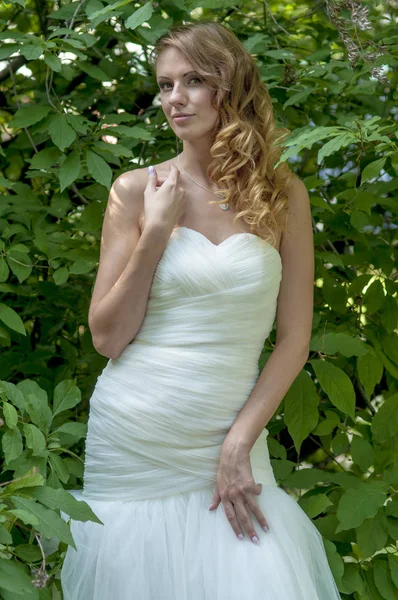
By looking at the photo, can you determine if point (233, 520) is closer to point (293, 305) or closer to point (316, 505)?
point (316, 505)

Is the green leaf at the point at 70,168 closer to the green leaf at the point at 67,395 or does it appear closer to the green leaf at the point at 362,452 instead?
the green leaf at the point at 67,395

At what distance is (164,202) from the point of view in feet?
8.07

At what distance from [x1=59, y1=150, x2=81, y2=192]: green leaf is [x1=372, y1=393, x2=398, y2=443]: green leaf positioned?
1.22 meters

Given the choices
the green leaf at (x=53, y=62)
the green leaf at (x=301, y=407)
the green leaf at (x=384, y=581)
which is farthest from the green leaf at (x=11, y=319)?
the green leaf at (x=384, y=581)

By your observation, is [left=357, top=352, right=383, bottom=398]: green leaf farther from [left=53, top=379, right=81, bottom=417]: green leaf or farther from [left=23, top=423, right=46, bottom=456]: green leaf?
[left=23, top=423, right=46, bottom=456]: green leaf

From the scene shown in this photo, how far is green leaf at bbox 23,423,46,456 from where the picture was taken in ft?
7.81

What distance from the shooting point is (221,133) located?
101 inches

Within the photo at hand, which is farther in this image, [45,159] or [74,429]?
[45,159]

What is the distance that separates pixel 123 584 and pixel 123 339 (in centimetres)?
63

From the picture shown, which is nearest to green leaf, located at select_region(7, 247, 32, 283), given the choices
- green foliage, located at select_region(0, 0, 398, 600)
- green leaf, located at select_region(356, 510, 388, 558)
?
green foliage, located at select_region(0, 0, 398, 600)

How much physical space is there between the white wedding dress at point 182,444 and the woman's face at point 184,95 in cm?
29

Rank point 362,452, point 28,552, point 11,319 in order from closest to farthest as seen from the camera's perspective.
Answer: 1. point 28,552
2. point 11,319
3. point 362,452

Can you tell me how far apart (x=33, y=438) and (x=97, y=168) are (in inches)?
35.4

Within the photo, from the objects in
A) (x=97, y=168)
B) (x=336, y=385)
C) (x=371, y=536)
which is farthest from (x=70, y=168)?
(x=371, y=536)
